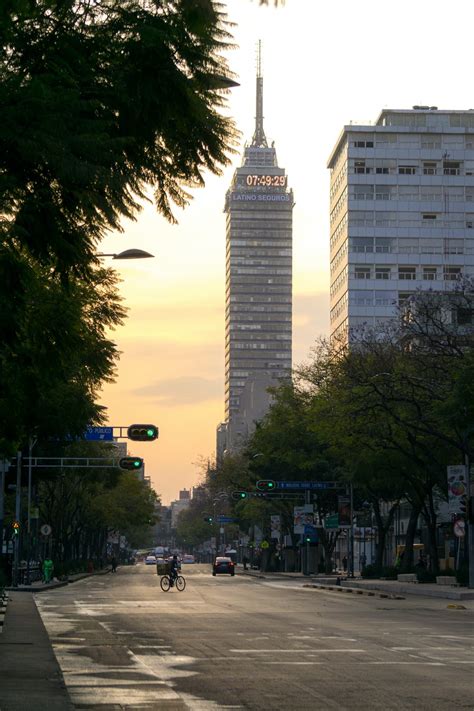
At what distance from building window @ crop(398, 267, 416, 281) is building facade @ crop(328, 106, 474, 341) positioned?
4.7 inches

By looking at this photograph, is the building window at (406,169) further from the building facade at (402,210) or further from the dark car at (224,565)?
the dark car at (224,565)

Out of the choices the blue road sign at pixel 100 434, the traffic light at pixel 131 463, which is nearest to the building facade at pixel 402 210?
the traffic light at pixel 131 463

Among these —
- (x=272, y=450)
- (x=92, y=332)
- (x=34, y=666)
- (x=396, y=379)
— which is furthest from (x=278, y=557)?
(x=34, y=666)

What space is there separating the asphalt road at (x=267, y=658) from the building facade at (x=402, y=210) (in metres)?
112

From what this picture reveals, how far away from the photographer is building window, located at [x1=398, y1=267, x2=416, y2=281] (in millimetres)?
149500

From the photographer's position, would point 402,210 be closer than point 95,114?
No

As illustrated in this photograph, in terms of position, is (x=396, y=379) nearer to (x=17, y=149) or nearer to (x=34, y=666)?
(x=34, y=666)

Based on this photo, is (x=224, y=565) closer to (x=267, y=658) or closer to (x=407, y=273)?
(x=407, y=273)

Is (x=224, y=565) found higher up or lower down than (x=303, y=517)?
lower down

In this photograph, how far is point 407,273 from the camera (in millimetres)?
149625

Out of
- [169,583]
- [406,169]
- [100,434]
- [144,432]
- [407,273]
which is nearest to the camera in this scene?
[144,432]

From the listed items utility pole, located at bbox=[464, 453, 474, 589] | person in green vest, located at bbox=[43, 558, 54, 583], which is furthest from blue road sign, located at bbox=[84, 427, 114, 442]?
utility pole, located at bbox=[464, 453, 474, 589]

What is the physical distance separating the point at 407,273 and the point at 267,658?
5170 inches

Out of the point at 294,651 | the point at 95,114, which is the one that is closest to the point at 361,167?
the point at 294,651
